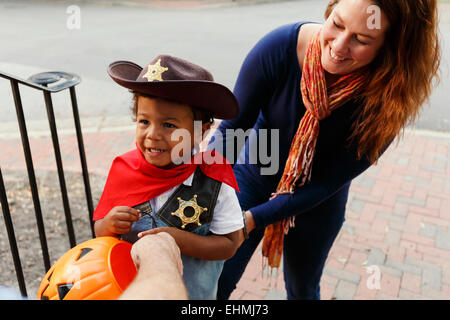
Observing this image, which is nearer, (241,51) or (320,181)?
(320,181)

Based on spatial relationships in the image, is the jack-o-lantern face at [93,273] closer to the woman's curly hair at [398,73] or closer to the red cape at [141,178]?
the red cape at [141,178]

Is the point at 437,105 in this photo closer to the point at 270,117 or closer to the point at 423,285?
the point at 423,285

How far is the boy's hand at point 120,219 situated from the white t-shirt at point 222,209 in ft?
0.38

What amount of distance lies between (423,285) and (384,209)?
105 centimetres

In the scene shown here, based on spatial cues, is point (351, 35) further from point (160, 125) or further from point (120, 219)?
point (120, 219)

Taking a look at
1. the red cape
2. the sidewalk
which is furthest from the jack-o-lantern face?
the sidewalk

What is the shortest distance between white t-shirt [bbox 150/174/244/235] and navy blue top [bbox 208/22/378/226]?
37 centimetres

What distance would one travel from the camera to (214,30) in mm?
10688

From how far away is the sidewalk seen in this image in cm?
315

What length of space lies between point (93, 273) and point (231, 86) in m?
5.69

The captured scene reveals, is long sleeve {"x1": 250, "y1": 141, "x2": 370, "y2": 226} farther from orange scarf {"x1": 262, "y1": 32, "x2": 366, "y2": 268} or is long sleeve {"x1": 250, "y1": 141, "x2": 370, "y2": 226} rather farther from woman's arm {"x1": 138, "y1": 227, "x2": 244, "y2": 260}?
woman's arm {"x1": 138, "y1": 227, "x2": 244, "y2": 260}

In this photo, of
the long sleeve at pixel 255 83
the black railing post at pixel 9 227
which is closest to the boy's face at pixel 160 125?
the long sleeve at pixel 255 83

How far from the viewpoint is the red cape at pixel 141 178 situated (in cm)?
160
